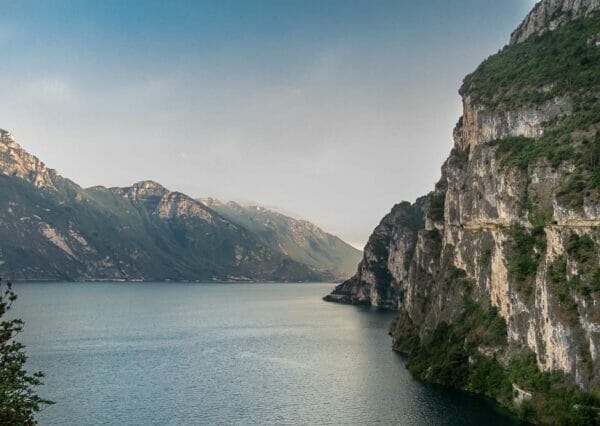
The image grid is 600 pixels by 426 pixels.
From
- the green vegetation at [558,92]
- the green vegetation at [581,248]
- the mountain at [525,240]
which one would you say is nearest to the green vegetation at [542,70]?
the green vegetation at [558,92]

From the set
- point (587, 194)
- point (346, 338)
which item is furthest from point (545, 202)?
point (346, 338)

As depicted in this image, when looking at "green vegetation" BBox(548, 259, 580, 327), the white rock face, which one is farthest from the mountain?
the white rock face

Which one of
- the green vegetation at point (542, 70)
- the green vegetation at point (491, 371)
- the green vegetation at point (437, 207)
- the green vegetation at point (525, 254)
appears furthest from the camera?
the green vegetation at point (437, 207)

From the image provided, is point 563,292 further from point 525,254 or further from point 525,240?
point 525,240

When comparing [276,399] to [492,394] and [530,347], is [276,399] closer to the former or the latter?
[492,394]

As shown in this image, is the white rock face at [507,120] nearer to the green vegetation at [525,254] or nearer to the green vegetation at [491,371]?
the green vegetation at [525,254]

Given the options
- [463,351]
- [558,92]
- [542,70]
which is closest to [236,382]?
[463,351]
